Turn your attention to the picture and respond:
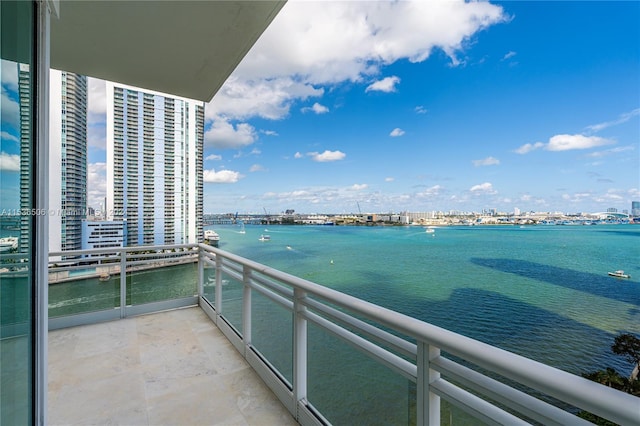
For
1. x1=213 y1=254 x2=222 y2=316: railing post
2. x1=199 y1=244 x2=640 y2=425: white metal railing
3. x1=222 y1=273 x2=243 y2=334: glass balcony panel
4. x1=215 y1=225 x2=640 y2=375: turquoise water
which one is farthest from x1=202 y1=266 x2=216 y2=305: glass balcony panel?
x1=215 y1=225 x2=640 y2=375: turquoise water

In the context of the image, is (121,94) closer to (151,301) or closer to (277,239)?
(151,301)

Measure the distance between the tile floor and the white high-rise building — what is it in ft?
6.69

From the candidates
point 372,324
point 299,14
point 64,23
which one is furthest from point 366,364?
point 299,14

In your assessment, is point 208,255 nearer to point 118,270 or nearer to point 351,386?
point 118,270

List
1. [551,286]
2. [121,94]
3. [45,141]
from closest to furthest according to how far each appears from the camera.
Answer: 1. [45,141]
2. [121,94]
3. [551,286]

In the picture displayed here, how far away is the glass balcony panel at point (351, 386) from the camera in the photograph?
1.26m

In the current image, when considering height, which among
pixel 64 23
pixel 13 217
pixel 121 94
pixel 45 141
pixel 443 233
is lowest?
pixel 443 233

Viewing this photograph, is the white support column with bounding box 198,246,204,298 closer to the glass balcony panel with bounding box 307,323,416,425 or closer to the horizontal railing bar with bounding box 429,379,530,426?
the glass balcony panel with bounding box 307,323,416,425

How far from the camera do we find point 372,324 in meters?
1.41

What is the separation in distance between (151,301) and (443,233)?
4491 centimetres

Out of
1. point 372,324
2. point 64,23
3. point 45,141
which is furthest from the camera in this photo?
point 64,23

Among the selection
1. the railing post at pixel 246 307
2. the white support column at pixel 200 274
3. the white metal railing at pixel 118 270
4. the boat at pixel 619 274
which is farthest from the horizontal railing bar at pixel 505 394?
the boat at pixel 619 274

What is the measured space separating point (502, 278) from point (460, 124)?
1780cm

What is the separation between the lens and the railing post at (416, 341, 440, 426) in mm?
1054
